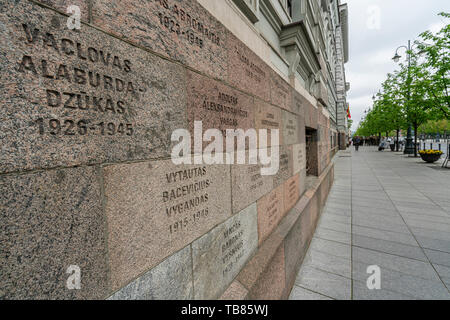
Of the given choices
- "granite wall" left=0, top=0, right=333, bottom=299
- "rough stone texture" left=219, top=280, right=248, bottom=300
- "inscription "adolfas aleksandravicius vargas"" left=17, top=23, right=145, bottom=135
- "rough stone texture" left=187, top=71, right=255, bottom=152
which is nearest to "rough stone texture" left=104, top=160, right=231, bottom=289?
"granite wall" left=0, top=0, right=333, bottom=299

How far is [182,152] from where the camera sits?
154 cm

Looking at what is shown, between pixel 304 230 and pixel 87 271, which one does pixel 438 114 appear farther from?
pixel 87 271

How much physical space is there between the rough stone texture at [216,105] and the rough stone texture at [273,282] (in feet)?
4.91

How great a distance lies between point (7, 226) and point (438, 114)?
19.8m

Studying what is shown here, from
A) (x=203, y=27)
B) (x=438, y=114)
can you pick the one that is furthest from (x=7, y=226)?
(x=438, y=114)

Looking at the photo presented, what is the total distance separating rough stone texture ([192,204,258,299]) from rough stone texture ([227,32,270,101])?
1501 millimetres

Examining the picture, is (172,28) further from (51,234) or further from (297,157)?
(297,157)

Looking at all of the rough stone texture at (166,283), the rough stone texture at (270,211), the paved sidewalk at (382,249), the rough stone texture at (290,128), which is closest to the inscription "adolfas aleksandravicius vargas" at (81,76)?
the rough stone texture at (166,283)

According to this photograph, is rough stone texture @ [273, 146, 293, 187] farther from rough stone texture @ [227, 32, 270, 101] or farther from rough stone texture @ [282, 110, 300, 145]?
rough stone texture @ [227, 32, 270, 101]

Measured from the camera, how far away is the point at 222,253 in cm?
195

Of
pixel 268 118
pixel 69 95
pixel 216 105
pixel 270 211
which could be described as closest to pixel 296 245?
pixel 270 211

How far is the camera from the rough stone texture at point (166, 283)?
119 cm

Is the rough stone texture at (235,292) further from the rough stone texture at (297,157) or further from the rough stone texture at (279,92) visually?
the rough stone texture at (297,157)

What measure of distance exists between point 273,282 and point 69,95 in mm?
2652
